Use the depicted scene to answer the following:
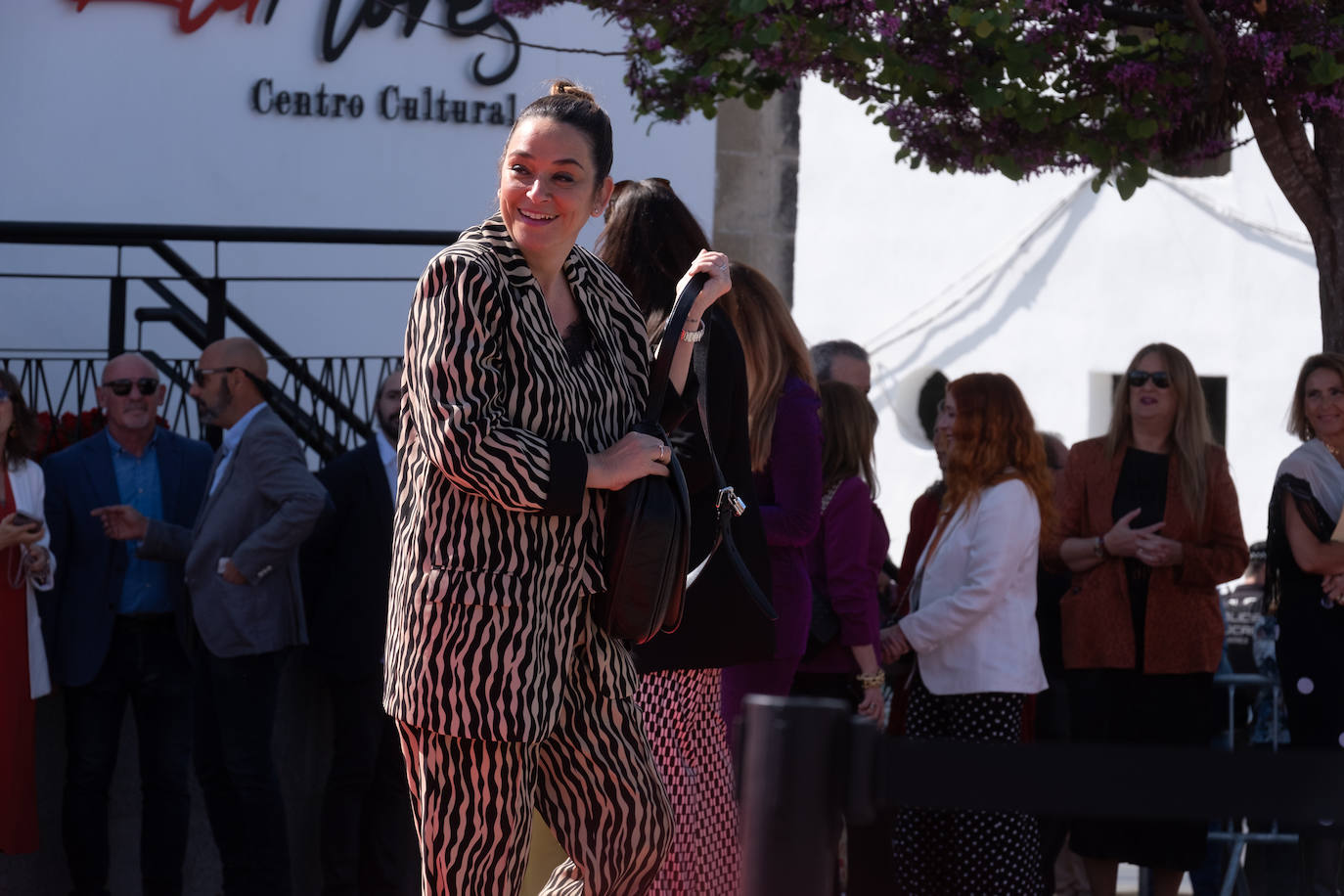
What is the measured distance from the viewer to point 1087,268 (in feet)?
52.9

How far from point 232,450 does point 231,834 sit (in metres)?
1.28

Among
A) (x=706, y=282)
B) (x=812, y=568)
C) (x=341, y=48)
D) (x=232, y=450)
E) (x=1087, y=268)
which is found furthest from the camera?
(x=1087, y=268)

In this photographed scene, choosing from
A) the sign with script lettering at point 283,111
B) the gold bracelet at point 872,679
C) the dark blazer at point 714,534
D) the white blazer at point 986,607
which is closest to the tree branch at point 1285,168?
the white blazer at point 986,607

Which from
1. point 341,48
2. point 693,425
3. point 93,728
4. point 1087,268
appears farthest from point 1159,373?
point 1087,268

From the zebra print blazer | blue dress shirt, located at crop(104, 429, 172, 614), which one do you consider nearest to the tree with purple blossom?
blue dress shirt, located at crop(104, 429, 172, 614)

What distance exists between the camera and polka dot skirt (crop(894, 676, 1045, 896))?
529 centimetres

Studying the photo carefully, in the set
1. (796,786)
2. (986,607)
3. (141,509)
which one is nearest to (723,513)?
(796,786)

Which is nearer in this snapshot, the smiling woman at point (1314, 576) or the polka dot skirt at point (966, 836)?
the polka dot skirt at point (966, 836)

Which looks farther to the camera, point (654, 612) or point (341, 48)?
point (341, 48)

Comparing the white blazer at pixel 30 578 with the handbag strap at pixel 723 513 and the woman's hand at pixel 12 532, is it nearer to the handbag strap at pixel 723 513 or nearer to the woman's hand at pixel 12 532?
the woman's hand at pixel 12 532

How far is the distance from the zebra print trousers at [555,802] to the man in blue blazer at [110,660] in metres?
3.04

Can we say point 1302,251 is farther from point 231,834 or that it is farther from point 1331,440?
point 231,834

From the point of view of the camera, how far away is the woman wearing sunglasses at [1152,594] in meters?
5.70

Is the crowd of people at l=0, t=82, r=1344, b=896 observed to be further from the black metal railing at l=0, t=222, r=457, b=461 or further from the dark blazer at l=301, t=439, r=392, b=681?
the black metal railing at l=0, t=222, r=457, b=461
